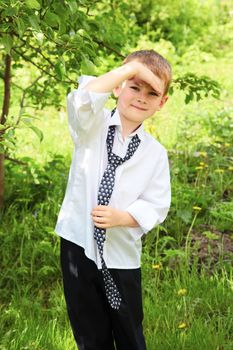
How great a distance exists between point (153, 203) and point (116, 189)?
14 centimetres

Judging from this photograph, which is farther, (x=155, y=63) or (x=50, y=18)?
(x=50, y=18)

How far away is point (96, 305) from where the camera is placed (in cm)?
225

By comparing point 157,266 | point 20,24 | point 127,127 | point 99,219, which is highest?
point 20,24

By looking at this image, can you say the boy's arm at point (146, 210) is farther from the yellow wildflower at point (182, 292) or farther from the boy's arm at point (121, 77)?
the yellow wildflower at point (182, 292)

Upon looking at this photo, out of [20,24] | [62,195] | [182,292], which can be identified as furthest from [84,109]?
[62,195]

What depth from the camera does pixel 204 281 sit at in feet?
10.3

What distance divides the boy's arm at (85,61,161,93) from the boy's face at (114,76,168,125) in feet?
0.12

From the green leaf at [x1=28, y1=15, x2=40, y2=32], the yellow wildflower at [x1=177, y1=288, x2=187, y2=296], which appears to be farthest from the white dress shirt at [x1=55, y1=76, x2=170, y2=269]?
the yellow wildflower at [x1=177, y1=288, x2=187, y2=296]

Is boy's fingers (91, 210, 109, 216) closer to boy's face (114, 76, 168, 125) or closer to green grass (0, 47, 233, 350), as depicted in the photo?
boy's face (114, 76, 168, 125)

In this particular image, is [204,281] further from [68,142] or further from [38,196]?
[68,142]

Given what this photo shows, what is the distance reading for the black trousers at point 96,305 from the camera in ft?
7.22

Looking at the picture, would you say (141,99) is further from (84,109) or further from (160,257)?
(160,257)

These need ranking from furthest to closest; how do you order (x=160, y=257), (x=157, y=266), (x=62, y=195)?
(x=62, y=195)
(x=160, y=257)
(x=157, y=266)

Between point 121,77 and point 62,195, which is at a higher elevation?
point 121,77
